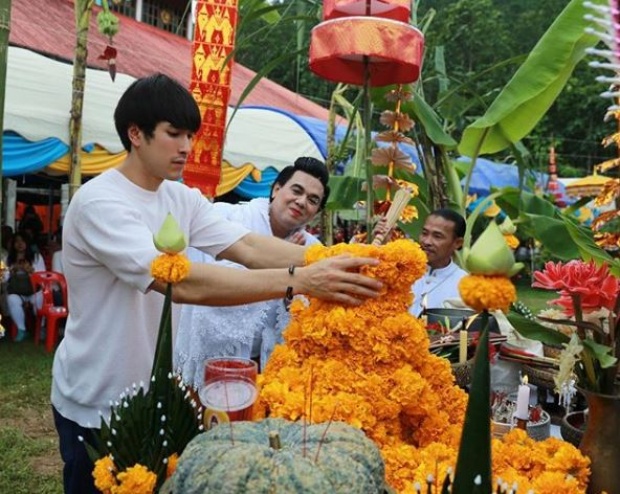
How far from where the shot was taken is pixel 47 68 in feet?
24.6

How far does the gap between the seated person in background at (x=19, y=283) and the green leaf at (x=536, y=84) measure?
17.6 feet

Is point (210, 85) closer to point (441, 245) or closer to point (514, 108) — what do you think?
point (441, 245)

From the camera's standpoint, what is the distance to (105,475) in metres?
1.21

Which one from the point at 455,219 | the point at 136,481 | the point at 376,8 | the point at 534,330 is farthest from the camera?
the point at 455,219

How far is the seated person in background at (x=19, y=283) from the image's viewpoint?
7.05 metres

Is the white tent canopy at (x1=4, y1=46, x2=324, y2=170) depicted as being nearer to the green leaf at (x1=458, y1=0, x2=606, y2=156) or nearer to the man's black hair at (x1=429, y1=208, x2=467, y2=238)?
the man's black hair at (x1=429, y1=208, x2=467, y2=238)

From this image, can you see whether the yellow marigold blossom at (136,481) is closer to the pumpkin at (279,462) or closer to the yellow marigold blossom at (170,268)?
the pumpkin at (279,462)

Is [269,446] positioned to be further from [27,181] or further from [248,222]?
[27,181]

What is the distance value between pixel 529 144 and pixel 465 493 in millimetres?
22318

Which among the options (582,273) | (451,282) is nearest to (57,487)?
(451,282)

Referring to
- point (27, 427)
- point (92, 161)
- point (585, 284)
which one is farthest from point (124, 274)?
point (92, 161)

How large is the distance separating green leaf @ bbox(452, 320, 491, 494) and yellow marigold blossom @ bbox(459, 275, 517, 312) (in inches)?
1.6

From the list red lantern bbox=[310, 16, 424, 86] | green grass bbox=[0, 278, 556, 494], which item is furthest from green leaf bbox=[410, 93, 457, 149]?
green grass bbox=[0, 278, 556, 494]

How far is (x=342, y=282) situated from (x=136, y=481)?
1.93 ft
